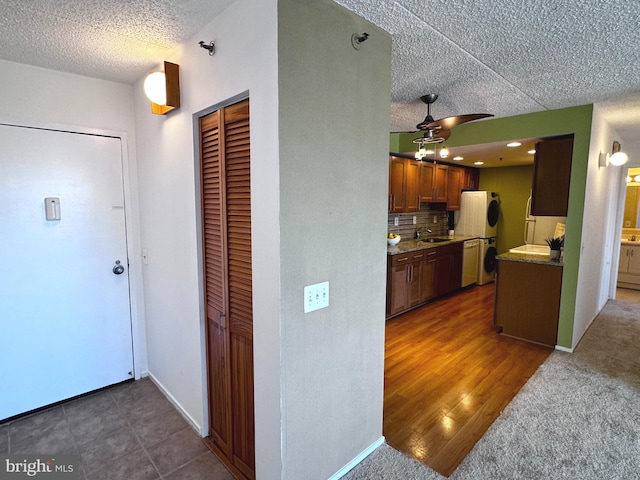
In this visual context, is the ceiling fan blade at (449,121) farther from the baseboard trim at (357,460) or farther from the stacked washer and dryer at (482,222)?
the stacked washer and dryer at (482,222)

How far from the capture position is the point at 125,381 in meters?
2.87

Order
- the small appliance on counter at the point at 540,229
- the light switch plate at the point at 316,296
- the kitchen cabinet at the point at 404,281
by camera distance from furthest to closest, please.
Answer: the small appliance on counter at the point at 540,229 → the kitchen cabinet at the point at 404,281 → the light switch plate at the point at 316,296

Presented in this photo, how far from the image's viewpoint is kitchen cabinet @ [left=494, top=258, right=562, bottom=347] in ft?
11.6

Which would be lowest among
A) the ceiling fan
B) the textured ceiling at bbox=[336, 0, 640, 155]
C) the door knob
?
the door knob

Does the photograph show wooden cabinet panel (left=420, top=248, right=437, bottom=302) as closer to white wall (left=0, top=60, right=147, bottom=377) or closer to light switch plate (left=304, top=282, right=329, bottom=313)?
light switch plate (left=304, top=282, right=329, bottom=313)

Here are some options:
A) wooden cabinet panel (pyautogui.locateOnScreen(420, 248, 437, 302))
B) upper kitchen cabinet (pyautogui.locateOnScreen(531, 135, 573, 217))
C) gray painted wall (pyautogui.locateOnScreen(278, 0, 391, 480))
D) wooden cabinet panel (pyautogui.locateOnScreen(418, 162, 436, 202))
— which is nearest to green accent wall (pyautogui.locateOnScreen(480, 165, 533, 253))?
wooden cabinet panel (pyautogui.locateOnScreen(418, 162, 436, 202))

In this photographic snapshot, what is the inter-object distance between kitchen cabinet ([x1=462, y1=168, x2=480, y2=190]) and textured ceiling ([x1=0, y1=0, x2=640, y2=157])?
128 inches

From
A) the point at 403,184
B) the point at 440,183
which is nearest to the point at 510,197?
the point at 440,183

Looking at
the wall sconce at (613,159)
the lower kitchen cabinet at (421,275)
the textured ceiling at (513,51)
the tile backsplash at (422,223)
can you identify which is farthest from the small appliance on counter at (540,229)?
the textured ceiling at (513,51)

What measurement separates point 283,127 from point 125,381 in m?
2.71

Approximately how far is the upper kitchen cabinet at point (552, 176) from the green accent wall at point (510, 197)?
115 inches

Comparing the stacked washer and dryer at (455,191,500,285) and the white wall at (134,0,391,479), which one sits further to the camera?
the stacked washer and dryer at (455,191,500,285)

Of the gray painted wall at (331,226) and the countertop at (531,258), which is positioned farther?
Result: the countertop at (531,258)

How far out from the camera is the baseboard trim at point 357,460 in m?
1.81
